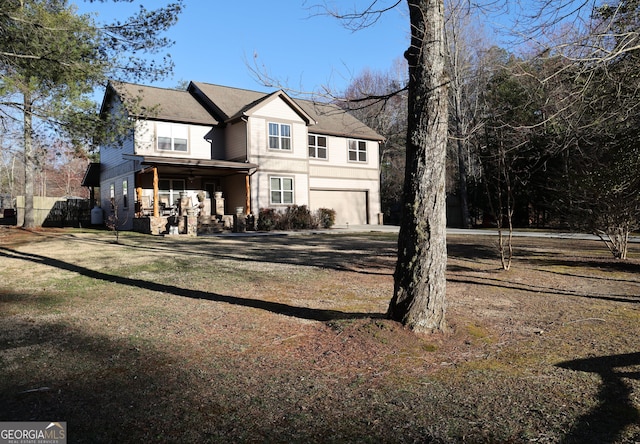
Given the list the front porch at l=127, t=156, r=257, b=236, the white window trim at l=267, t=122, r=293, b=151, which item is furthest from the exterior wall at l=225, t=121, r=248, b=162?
the white window trim at l=267, t=122, r=293, b=151

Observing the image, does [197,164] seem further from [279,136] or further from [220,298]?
[220,298]

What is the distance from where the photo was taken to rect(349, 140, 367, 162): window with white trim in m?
26.7

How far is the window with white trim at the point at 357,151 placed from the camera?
26734 millimetres

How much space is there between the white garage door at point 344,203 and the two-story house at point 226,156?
74 mm

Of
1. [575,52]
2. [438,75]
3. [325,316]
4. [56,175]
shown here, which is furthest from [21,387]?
[56,175]

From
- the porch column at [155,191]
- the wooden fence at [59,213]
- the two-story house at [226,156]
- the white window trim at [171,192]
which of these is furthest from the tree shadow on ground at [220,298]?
the wooden fence at [59,213]

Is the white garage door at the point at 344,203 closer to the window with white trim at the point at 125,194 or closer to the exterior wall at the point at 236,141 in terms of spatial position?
the exterior wall at the point at 236,141

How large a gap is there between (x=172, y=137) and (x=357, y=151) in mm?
11294

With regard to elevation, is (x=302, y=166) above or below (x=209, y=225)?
above

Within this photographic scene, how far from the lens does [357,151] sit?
26969mm

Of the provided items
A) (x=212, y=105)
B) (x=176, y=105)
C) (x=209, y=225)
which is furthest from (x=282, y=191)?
(x=176, y=105)

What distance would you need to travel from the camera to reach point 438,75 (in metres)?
4.35

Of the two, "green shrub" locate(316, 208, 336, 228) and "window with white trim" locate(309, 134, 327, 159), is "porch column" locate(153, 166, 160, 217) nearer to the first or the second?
"green shrub" locate(316, 208, 336, 228)

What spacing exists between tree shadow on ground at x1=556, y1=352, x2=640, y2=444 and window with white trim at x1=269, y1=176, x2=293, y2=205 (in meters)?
19.5
